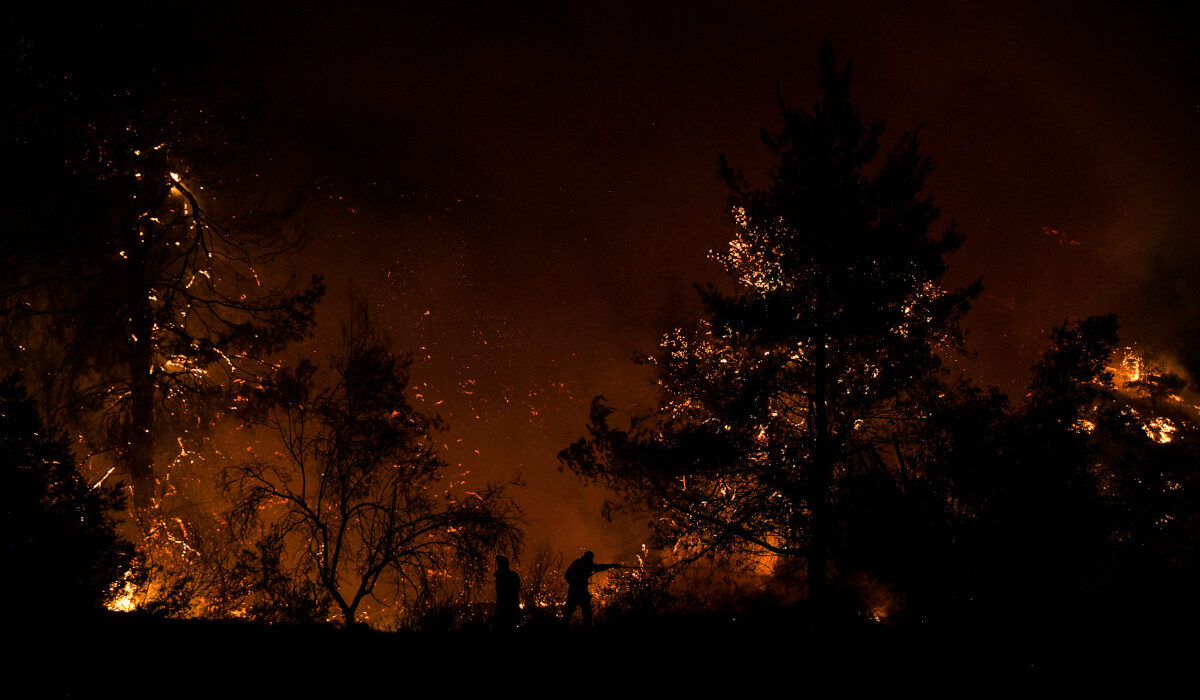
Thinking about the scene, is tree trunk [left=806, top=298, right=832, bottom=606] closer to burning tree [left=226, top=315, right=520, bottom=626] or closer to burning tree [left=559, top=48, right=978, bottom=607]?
burning tree [left=559, top=48, right=978, bottom=607]

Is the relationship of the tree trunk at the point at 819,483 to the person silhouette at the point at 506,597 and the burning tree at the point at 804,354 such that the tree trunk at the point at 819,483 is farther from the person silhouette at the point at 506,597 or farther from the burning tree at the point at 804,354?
the person silhouette at the point at 506,597

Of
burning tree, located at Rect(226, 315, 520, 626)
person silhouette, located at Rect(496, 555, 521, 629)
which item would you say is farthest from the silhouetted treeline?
burning tree, located at Rect(226, 315, 520, 626)

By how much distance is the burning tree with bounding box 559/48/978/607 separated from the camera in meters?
8.95

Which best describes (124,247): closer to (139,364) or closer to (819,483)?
(139,364)

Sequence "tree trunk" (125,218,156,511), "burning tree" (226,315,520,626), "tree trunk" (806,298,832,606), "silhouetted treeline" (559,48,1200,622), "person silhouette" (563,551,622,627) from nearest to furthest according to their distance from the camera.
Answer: "silhouetted treeline" (559,48,1200,622) → "tree trunk" (806,298,832,606) → "person silhouette" (563,551,622,627) → "burning tree" (226,315,520,626) → "tree trunk" (125,218,156,511)

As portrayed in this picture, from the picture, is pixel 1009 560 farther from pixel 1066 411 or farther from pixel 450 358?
pixel 450 358

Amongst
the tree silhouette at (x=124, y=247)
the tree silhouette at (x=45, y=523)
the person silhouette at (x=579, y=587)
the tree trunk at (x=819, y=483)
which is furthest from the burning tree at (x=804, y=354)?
the tree silhouette at (x=124, y=247)

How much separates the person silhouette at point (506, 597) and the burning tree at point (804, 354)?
6.71ft

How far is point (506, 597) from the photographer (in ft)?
28.9

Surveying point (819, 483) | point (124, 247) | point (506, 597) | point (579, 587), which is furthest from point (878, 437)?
point (124, 247)

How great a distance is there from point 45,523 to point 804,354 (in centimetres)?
979

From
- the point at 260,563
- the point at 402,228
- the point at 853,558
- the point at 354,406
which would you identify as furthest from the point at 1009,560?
the point at 402,228

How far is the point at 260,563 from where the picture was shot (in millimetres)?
10133

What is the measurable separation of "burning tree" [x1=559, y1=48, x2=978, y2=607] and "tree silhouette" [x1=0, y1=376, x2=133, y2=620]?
20.5ft
